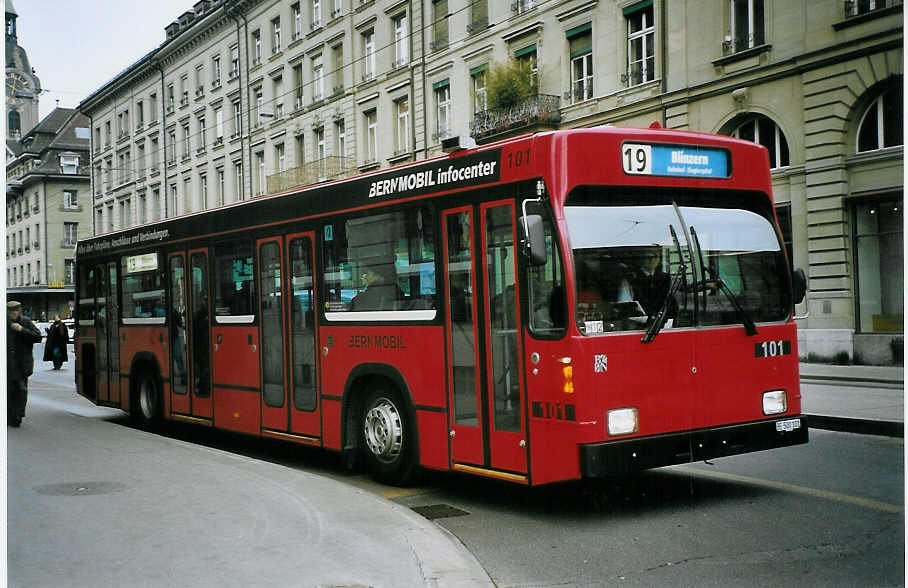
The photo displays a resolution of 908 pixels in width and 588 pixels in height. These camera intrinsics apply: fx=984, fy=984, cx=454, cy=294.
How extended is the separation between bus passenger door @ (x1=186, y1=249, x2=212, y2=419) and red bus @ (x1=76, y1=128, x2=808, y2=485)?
232 cm

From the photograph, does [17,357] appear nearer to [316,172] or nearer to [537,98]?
[537,98]

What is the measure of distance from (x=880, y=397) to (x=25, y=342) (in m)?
11.7

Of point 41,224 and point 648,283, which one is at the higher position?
point 41,224

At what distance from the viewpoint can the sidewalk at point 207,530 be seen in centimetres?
540

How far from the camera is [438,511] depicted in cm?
771

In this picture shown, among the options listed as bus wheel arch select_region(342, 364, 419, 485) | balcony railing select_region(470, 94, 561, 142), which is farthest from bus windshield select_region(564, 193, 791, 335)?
balcony railing select_region(470, 94, 561, 142)

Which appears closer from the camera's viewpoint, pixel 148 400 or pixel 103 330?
pixel 148 400

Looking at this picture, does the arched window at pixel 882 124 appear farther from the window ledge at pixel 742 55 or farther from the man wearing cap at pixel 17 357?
the man wearing cap at pixel 17 357

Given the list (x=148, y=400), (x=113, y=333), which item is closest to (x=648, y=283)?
(x=148, y=400)

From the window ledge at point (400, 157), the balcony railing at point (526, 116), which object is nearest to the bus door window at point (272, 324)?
the balcony railing at point (526, 116)

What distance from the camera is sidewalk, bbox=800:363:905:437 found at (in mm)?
11219

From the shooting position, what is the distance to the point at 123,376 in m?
14.3

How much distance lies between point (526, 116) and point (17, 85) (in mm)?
21291

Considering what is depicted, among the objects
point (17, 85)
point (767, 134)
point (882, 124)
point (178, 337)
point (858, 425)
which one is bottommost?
point (858, 425)
